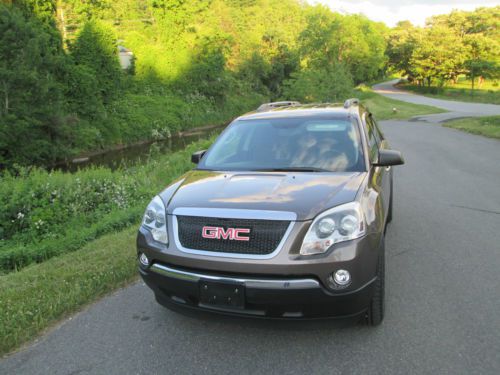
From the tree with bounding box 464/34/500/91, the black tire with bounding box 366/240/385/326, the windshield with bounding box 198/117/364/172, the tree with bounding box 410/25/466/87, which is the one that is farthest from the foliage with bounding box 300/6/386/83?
the black tire with bounding box 366/240/385/326

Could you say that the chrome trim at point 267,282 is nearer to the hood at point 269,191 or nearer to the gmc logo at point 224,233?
the gmc logo at point 224,233

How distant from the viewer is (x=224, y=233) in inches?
118

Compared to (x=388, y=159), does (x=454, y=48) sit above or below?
above

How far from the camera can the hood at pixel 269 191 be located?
3070 mm

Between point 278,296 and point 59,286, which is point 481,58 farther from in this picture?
point 278,296

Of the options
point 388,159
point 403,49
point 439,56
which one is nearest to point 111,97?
point 388,159

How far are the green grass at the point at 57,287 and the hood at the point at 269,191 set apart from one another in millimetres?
1385

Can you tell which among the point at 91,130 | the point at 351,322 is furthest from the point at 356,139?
the point at 91,130

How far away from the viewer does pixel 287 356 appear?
3.06 meters

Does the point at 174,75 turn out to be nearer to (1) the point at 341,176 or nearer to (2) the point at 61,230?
(2) the point at 61,230

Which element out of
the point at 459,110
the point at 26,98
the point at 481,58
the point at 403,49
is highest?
the point at 403,49

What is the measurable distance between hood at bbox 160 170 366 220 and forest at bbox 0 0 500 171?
10610 mm

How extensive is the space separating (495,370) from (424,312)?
2.62 feet

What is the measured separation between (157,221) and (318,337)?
4.99 feet
